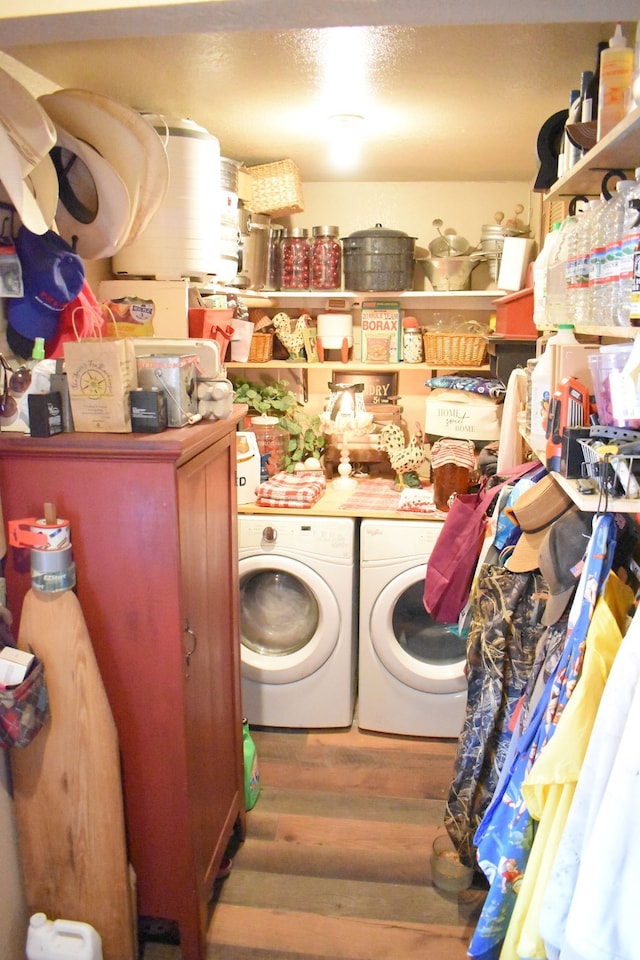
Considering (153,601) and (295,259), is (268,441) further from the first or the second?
(153,601)

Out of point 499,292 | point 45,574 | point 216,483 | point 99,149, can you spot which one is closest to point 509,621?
point 216,483

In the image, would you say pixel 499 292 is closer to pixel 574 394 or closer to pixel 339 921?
pixel 574 394

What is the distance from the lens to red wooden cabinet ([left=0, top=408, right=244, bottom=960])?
57.6 inches

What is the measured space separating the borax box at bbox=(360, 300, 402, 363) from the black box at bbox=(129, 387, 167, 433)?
1898 millimetres

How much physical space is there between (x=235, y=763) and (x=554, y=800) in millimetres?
1124

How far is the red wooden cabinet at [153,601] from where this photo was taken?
4.80 ft

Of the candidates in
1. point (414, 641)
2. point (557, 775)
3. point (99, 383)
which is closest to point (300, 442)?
point (414, 641)

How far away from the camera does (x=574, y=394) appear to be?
144 centimetres

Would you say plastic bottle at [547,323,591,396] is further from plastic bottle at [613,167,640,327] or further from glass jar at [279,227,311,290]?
glass jar at [279,227,311,290]

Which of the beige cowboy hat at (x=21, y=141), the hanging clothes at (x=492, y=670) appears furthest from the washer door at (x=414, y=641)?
the beige cowboy hat at (x=21, y=141)

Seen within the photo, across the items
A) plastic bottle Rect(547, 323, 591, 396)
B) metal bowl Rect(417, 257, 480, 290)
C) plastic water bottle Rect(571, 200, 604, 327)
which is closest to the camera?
plastic water bottle Rect(571, 200, 604, 327)

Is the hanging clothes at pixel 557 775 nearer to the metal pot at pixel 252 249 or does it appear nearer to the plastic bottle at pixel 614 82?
the plastic bottle at pixel 614 82

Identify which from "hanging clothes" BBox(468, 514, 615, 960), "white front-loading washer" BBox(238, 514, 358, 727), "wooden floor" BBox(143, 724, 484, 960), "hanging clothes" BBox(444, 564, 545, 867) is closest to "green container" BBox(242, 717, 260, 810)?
"wooden floor" BBox(143, 724, 484, 960)

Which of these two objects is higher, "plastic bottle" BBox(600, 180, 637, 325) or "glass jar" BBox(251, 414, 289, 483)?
"plastic bottle" BBox(600, 180, 637, 325)
